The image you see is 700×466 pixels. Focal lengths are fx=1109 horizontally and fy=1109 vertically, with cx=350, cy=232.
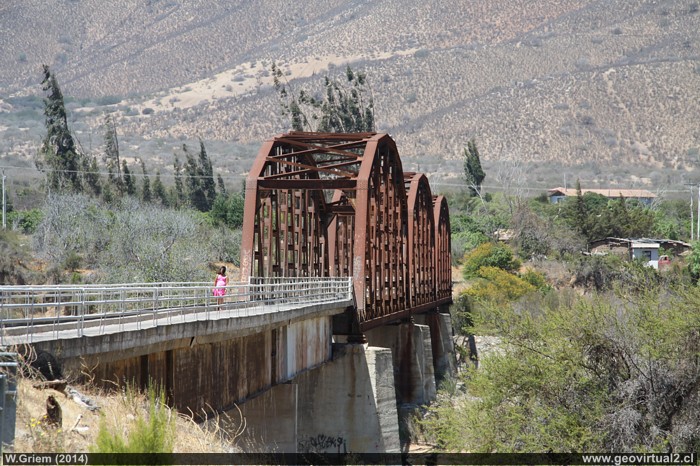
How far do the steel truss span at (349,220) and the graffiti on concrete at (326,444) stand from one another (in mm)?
3488

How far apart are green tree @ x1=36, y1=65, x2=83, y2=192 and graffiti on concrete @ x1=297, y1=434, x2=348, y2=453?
50.5 metres

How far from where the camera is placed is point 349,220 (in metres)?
50.9

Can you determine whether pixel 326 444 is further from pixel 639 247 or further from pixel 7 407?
pixel 639 247

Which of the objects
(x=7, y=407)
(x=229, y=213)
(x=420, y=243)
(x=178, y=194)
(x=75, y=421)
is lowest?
(x=420, y=243)

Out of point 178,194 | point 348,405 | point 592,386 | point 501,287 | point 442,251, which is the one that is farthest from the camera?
point 178,194

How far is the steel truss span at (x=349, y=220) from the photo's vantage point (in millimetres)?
35531

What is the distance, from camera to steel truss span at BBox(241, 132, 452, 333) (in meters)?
35.5

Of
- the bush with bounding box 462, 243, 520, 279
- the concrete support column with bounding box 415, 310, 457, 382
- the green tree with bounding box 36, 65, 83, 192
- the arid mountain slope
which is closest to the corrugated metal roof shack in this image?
the bush with bounding box 462, 243, 520, 279

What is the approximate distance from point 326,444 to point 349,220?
19.1 m

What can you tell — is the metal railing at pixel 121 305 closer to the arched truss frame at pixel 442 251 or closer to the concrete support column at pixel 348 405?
the concrete support column at pixel 348 405

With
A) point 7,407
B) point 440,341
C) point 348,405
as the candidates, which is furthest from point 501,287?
point 7,407

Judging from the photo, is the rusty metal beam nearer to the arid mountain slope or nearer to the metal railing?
the metal railing

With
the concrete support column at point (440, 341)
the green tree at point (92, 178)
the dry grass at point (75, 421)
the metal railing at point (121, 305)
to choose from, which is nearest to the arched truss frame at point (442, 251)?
the concrete support column at point (440, 341)

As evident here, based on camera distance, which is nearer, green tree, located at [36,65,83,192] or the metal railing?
the metal railing
